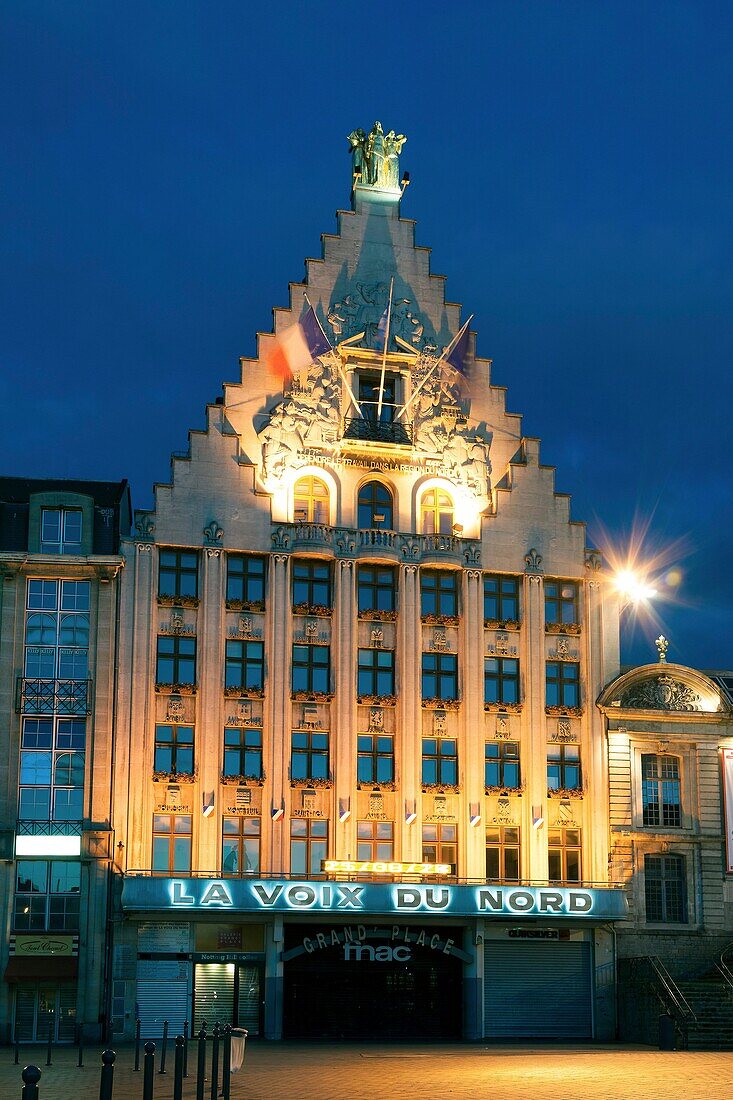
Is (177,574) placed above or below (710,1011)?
above

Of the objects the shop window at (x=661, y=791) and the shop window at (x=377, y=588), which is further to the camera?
the shop window at (x=661, y=791)

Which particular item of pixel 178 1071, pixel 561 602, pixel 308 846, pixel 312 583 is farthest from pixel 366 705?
pixel 178 1071

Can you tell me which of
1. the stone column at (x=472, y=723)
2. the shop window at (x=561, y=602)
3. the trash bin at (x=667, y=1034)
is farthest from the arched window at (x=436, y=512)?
the trash bin at (x=667, y=1034)

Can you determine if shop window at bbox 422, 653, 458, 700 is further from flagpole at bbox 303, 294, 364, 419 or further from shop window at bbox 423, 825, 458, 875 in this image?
flagpole at bbox 303, 294, 364, 419

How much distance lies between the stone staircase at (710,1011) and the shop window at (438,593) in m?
16.5

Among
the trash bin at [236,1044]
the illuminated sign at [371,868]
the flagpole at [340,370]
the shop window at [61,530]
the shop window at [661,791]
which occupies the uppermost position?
the flagpole at [340,370]

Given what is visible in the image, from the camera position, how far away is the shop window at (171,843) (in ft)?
185

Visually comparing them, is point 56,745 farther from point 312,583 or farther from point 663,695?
point 663,695

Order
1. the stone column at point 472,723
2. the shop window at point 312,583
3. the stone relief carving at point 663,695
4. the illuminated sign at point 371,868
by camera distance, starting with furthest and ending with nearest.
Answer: the stone relief carving at point 663,695 → the shop window at point 312,583 → the stone column at point 472,723 → the illuminated sign at point 371,868

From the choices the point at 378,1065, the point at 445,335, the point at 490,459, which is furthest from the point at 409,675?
the point at 378,1065

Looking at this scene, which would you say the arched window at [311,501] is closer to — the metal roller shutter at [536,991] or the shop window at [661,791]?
the shop window at [661,791]

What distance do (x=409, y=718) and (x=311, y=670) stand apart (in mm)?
4164

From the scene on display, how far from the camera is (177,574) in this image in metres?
58.8

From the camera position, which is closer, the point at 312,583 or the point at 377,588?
the point at 312,583
